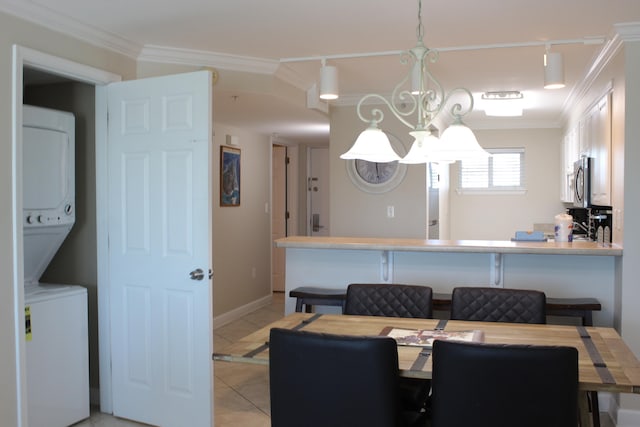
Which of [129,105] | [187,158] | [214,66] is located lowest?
[187,158]

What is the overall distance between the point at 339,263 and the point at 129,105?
1.71 meters

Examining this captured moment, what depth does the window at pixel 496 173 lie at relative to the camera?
795cm

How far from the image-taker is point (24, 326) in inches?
117

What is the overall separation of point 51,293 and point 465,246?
246cm

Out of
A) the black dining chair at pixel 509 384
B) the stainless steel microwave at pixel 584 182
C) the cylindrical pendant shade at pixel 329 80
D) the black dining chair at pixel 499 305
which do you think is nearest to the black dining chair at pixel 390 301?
the black dining chair at pixel 499 305

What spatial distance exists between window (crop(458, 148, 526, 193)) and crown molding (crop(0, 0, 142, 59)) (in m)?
5.44

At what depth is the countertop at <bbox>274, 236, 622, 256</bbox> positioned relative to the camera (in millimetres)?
3420

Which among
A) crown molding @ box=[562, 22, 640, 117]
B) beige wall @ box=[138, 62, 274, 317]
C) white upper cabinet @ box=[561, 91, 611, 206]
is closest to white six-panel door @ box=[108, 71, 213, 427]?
beige wall @ box=[138, 62, 274, 317]

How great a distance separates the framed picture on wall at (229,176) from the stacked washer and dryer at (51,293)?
246cm

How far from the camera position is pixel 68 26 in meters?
3.16

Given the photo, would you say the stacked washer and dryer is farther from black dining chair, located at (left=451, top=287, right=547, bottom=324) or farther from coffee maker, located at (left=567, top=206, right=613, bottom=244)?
coffee maker, located at (left=567, top=206, right=613, bottom=244)

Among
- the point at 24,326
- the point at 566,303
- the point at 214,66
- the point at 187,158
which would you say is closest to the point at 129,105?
the point at 187,158

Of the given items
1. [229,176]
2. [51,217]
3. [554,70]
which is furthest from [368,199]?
[51,217]

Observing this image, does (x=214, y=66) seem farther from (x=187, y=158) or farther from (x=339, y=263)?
(x=339, y=263)
